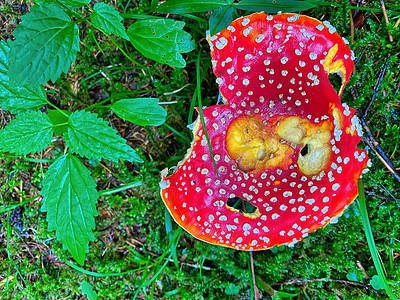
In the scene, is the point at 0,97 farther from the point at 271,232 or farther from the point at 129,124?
the point at 271,232

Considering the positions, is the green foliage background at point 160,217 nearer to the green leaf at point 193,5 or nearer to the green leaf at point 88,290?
the green leaf at point 88,290

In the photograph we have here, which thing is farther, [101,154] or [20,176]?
[20,176]

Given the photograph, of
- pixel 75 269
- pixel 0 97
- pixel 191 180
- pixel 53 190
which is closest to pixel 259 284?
pixel 191 180

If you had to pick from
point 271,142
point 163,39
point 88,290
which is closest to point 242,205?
point 271,142

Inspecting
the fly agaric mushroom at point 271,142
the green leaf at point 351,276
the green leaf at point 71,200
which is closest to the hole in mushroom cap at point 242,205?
the fly agaric mushroom at point 271,142

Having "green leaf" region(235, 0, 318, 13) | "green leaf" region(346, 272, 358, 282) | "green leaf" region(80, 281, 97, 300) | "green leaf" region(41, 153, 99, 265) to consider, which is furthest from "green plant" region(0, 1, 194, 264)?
"green leaf" region(346, 272, 358, 282)

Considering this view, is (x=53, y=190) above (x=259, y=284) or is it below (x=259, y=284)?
above
